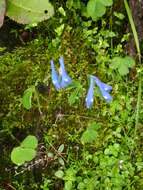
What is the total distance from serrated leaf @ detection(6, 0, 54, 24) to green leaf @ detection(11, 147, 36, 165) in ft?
2.14

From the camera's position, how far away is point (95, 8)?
1.90 meters

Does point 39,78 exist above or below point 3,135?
above

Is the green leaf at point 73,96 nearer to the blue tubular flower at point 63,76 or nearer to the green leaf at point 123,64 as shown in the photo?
the blue tubular flower at point 63,76

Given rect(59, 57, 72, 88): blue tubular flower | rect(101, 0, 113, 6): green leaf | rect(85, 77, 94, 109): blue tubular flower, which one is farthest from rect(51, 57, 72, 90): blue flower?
rect(101, 0, 113, 6): green leaf

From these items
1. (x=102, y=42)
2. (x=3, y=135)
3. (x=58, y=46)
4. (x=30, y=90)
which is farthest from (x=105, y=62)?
(x=3, y=135)

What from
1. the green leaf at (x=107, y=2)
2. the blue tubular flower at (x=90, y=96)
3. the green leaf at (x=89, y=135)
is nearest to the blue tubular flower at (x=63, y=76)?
the blue tubular flower at (x=90, y=96)

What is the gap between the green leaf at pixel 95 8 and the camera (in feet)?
6.15

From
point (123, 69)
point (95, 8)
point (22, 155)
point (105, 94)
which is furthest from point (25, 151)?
point (95, 8)

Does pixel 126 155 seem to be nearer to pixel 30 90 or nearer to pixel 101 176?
pixel 101 176

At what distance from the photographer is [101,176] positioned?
1.91m

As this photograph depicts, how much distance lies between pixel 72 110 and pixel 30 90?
0.90 ft

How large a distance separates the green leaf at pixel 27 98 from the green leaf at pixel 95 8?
0.47 metres

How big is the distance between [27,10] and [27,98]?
60 cm

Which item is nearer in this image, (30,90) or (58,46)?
(30,90)
